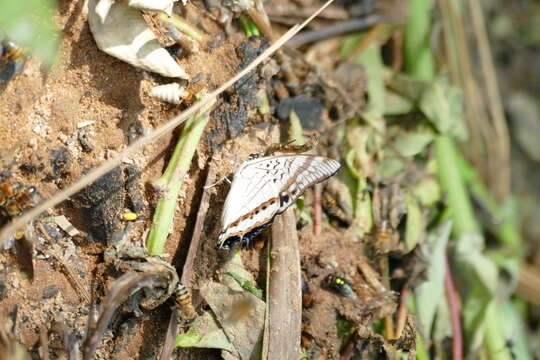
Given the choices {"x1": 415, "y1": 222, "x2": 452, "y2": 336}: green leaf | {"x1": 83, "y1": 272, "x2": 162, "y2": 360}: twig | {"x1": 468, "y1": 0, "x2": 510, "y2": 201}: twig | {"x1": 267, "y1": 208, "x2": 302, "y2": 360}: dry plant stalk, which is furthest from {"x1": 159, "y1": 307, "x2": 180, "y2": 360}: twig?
{"x1": 468, "y1": 0, "x2": 510, "y2": 201}: twig

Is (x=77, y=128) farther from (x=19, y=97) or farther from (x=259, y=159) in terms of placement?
(x=259, y=159)

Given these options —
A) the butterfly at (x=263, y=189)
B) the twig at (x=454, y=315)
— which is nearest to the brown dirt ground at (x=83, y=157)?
the butterfly at (x=263, y=189)

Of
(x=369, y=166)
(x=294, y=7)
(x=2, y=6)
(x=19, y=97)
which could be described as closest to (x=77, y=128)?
(x=19, y=97)

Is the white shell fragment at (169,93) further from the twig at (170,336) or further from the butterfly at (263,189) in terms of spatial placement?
the twig at (170,336)

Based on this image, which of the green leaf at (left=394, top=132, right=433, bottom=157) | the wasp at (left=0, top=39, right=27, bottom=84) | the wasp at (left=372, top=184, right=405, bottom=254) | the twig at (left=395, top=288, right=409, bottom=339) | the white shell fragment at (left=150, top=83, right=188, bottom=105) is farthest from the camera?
the green leaf at (left=394, top=132, right=433, bottom=157)

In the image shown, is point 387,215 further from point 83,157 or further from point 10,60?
point 10,60

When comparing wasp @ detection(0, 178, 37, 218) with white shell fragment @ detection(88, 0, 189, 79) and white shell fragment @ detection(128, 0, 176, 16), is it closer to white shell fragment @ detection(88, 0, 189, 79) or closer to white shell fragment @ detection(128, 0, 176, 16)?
white shell fragment @ detection(88, 0, 189, 79)
